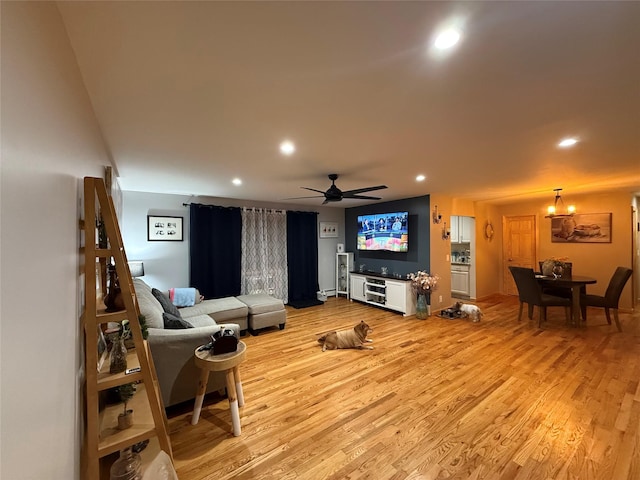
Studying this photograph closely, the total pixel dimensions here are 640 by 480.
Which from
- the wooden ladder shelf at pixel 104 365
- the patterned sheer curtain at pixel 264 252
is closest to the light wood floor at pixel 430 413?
the wooden ladder shelf at pixel 104 365

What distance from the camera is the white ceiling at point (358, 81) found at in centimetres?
105

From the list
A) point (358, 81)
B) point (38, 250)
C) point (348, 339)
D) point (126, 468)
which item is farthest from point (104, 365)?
point (348, 339)

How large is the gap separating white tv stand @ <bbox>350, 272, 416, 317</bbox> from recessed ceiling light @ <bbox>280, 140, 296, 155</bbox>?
351cm

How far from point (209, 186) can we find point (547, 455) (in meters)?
4.65

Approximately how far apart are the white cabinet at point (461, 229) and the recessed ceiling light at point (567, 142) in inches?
160

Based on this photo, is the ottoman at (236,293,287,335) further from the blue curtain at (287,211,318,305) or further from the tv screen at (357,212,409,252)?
the tv screen at (357,212,409,252)

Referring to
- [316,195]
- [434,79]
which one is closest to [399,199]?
[316,195]

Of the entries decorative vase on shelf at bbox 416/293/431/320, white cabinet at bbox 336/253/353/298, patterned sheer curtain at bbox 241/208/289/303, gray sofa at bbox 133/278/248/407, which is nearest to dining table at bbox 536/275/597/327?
decorative vase on shelf at bbox 416/293/431/320

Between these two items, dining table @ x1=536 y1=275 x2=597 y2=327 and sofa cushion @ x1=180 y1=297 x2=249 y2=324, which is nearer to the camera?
sofa cushion @ x1=180 y1=297 x2=249 y2=324

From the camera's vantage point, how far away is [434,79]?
4.77 feet

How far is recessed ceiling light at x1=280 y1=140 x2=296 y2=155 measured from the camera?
238 centimetres

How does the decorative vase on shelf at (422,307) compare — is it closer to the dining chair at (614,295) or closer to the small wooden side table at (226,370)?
the dining chair at (614,295)

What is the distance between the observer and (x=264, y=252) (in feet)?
19.0

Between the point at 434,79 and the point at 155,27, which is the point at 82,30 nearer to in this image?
the point at 155,27
